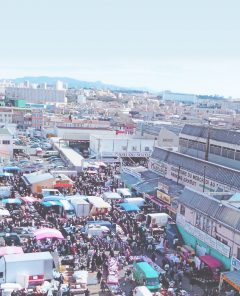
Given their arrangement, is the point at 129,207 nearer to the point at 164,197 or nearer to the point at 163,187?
the point at 164,197

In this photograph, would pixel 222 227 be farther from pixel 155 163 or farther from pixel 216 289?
pixel 155 163

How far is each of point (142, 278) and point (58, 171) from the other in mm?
16391

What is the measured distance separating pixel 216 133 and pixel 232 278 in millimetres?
12822

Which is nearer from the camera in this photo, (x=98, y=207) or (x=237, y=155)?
(x=98, y=207)

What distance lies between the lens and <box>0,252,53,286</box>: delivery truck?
1307cm

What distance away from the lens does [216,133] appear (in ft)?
81.9

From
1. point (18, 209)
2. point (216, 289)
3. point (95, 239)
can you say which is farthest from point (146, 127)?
point (216, 289)

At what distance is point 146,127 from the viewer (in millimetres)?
46625

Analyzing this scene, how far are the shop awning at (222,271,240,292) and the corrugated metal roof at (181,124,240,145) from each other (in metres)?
10.4

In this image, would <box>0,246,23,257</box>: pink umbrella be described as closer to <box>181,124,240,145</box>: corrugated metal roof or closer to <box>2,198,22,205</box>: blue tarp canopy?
<box>2,198,22,205</box>: blue tarp canopy

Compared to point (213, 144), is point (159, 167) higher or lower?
lower

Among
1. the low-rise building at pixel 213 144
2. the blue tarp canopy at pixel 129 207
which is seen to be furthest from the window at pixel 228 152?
the blue tarp canopy at pixel 129 207

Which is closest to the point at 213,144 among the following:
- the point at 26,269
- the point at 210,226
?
the point at 210,226

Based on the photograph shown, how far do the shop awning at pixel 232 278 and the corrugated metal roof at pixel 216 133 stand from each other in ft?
34.2
